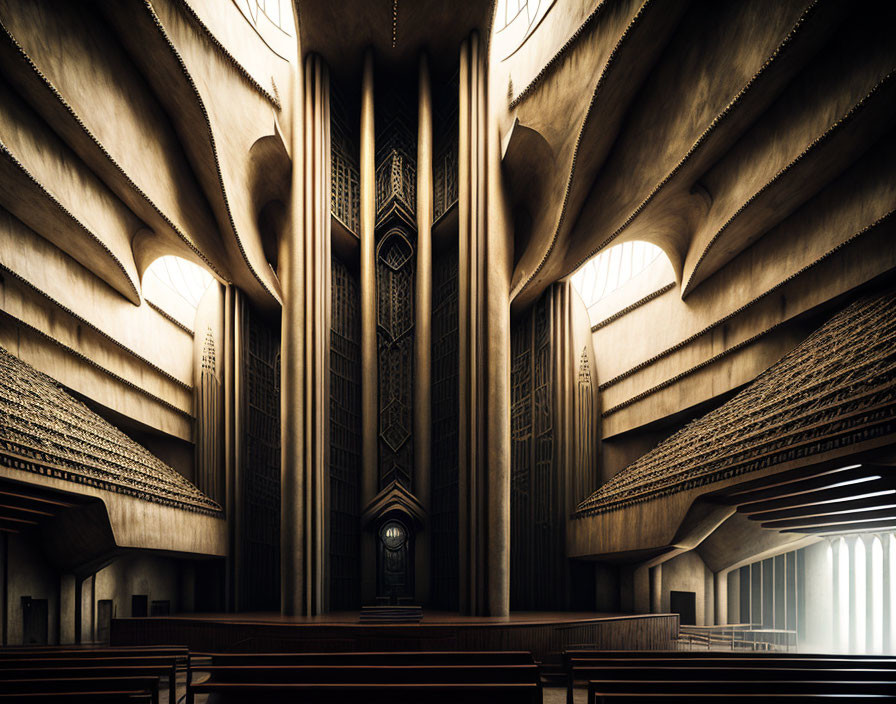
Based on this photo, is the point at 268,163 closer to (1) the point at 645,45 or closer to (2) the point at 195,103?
(2) the point at 195,103

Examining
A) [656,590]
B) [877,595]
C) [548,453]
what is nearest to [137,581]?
[548,453]

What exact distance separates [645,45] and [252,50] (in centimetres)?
740

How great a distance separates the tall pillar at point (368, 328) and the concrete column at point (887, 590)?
29.8ft

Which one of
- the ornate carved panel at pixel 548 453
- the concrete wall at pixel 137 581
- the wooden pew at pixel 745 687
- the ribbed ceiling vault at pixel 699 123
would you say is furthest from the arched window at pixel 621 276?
the wooden pew at pixel 745 687

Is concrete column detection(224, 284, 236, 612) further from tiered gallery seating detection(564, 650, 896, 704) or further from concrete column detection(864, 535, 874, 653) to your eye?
concrete column detection(864, 535, 874, 653)

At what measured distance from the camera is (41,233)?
12133 millimetres

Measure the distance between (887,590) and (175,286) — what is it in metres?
17.1

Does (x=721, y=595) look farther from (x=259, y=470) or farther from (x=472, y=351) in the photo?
(x=259, y=470)

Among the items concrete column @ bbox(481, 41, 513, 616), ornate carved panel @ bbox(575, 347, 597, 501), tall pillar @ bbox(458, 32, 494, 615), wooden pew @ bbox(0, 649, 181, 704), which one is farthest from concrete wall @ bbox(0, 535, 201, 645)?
ornate carved panel @ bbox(575, 347, 597, 501)

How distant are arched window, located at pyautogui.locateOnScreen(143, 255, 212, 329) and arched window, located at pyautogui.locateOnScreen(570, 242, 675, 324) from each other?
9293 mm

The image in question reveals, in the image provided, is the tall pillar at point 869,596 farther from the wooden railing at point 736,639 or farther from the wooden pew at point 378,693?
the wooden pew at point 378,693

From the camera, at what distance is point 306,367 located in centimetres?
1393

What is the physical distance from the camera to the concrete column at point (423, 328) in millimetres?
14781

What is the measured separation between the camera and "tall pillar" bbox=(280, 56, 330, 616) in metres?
13.4
